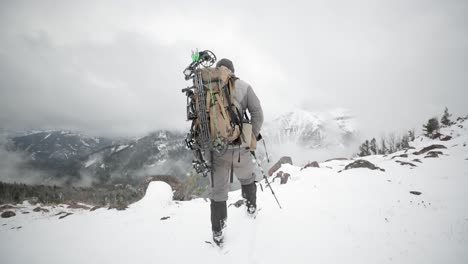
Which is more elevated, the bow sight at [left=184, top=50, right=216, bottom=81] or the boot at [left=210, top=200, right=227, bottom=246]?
the bow sight at [left=184, top=50, right=216, bottom=81]

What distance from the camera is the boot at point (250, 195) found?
15.9 feet

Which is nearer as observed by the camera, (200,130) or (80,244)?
(200,130)

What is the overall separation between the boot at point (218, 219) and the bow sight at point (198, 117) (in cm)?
75

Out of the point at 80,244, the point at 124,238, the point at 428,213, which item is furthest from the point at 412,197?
the point at 80,244

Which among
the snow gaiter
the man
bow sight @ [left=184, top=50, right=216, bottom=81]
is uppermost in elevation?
bow sight @ [left=184, top=50, right=216, bottom=81]

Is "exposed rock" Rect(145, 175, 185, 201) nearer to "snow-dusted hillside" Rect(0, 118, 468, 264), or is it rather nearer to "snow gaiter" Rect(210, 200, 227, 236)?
"snow-dusted hillside" Rect(0, 118, 468, 264)

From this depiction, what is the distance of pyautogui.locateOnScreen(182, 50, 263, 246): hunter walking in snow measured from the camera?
3.99 m

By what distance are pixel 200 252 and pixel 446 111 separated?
115913 millimetres

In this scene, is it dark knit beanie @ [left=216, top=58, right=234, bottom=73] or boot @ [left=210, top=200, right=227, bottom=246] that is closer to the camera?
boot @ [left=210, top=200, right=227, bottom=246]

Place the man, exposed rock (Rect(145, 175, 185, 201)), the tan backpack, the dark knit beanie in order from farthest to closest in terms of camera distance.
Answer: exposed rock (Rect(145, 175, 185, 201))
the dark knit beanie
the man
the tan backpack

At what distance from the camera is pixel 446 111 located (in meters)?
79.6

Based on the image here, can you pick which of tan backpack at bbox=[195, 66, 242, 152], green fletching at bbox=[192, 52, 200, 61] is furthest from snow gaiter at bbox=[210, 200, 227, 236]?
green fletching at bbox=[192, 52, 200, 61]

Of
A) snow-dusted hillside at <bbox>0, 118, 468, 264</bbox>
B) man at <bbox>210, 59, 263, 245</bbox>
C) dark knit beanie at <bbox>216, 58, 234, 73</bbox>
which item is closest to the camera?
snow-dusted hillside at <bbox>0, 118, 468, 264</bbox>

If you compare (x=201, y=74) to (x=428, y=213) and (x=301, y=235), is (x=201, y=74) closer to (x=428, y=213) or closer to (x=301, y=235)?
(x=301, y=235)
